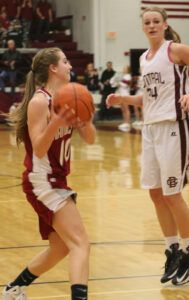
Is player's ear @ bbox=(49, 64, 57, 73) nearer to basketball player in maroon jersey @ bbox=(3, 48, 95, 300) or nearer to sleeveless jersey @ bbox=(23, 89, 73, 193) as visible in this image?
basketball player in maroon jersey @ bbox=(3, 48, 95, 300)

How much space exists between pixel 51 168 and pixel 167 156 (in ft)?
3.89

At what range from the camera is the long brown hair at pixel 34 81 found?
4.50 metres

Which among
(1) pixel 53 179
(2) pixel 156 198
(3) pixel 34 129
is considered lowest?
(2) pixel 156 198

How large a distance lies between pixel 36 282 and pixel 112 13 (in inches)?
806

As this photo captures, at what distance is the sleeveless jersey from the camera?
14.5 feet

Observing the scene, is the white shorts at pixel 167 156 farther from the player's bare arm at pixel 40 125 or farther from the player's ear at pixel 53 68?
the player's bare arm at pixel 40 125

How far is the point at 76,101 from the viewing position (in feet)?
13.4

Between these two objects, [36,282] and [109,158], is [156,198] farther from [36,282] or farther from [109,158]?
[109,158]

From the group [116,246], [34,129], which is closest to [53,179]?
[34,129]

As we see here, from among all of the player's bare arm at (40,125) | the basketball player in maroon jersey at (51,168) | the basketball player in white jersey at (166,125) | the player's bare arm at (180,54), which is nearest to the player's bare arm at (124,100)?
the basketball player in white jersey at (166,125)

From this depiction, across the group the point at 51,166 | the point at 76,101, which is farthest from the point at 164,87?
the point at 76,101

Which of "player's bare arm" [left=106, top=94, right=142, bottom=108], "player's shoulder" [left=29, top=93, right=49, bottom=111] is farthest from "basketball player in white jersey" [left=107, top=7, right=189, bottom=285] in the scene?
"player's shoulder" [left=29, top=93, right=49, bottom=111]

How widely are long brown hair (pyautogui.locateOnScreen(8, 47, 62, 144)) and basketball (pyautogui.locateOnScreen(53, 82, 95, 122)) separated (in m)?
0.41

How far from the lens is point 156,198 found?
5574mm
